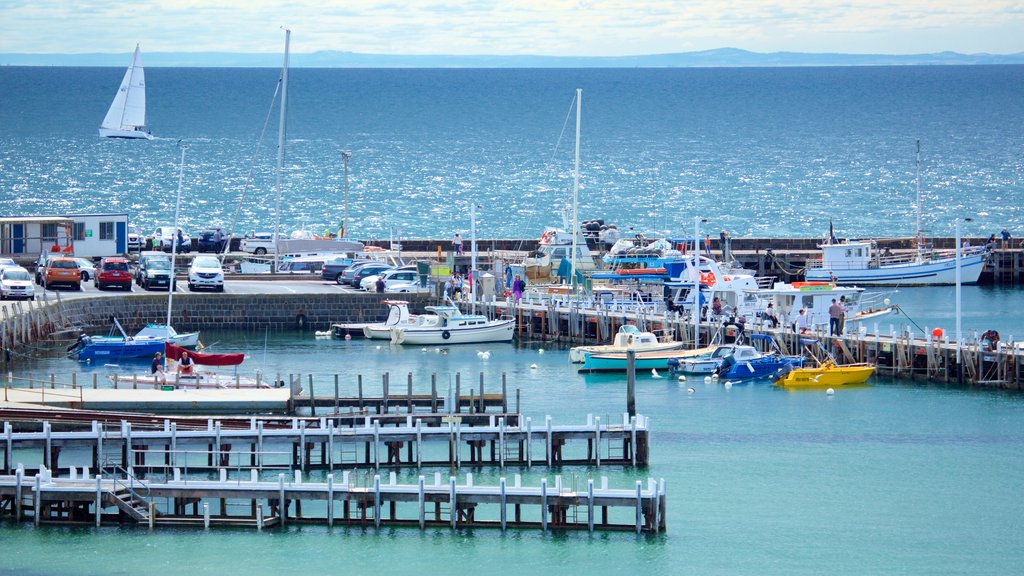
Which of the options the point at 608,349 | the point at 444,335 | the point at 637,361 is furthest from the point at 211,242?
the point at 637,361

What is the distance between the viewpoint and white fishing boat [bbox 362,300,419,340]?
66.2m

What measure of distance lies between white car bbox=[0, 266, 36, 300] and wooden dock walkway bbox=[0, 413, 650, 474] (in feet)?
69.6

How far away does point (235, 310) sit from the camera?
6794 cm

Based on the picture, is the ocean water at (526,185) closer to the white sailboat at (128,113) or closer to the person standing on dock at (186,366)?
the white sailboat at (128,113)

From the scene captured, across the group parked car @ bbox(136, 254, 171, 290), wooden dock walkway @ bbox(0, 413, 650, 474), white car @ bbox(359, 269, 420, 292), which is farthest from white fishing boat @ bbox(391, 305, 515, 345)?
wooden dock walkway @ bbox(0, 413, 650, 474)

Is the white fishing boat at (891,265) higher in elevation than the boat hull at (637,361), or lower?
higher

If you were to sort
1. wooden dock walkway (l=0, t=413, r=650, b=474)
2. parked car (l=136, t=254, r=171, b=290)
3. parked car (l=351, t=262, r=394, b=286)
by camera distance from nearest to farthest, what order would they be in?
wooden dock walkway (l=0, t=413, r=650, b=474), parked car (l=136, t=254, r=171, b=290), parked car (l=351, t=262, r=394, b=286)

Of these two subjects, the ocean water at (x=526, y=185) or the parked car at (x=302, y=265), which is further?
the ocean water at (x=526, y=185)

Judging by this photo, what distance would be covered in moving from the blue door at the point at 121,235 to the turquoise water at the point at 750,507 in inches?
728

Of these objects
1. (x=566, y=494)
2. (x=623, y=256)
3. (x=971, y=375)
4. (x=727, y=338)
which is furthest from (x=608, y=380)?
(x=566, y=494)

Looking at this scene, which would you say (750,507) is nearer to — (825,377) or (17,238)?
(825,377)

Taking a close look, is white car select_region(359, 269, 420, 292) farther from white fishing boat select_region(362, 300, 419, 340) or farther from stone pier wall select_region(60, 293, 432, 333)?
white fishing boat select_region(362, 300, 419, 340)

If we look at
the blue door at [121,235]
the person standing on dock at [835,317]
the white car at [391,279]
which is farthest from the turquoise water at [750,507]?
the blue door at [121,235]

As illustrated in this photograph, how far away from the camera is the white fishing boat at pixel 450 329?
216 ft
